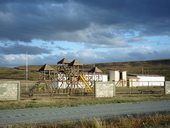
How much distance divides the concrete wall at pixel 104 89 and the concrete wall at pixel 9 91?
9.44 meters

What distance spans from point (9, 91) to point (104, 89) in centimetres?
1138

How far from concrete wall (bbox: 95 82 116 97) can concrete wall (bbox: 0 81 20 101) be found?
9.44 metres

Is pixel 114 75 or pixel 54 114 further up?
pixel 114 75

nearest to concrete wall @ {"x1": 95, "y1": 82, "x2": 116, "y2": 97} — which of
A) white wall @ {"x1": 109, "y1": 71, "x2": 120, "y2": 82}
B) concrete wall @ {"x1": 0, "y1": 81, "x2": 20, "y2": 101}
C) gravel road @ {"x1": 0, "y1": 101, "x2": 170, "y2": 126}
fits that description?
concrete wall @ {"x1": 0, "y1": 81, "x2": 20, "y2": 101}

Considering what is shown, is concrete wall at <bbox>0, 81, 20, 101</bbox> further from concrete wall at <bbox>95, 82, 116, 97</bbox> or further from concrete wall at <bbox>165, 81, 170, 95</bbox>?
concrete wall at <bbox>165, 81, 170, 95</bbox>

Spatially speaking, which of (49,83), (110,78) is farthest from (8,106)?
(110,78)

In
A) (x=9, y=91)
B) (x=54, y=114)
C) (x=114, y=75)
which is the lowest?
(x=54, y=114)

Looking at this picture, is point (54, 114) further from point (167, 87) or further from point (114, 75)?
point (114, 75)

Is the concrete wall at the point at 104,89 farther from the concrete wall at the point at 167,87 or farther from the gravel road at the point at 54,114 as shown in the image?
the gravel road at the point at 54,114

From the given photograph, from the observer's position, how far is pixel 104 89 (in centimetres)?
4106

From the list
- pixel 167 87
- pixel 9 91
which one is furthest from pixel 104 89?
pixel 9 91

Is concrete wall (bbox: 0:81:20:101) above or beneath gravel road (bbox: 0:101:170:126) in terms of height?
above

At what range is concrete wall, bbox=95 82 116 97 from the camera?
40.4m

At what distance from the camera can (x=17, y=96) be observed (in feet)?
116
